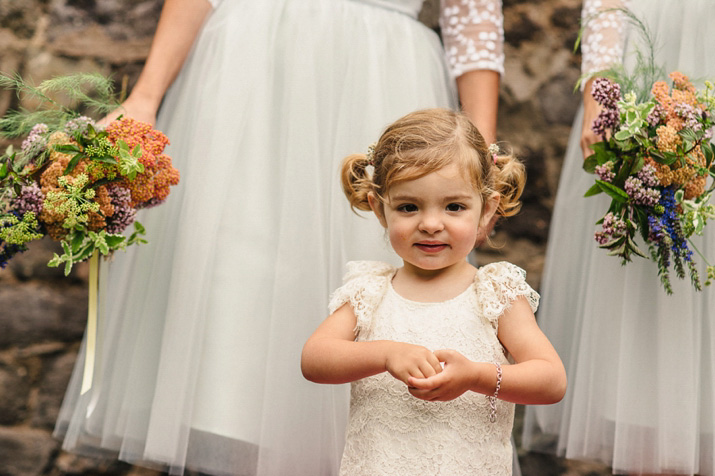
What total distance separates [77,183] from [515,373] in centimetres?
100

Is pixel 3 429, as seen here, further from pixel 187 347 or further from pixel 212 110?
pixel 212 110

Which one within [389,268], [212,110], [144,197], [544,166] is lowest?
[389,268]

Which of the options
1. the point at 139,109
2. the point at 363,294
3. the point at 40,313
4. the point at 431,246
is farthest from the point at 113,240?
the point at 40,313

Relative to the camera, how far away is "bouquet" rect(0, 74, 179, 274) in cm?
156

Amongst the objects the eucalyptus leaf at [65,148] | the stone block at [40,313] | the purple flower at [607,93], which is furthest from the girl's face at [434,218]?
the stone block at [40,313]

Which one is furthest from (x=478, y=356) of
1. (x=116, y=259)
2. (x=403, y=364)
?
(x=116, y=259)

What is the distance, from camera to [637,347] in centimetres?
185

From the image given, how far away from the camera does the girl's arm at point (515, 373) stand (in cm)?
123

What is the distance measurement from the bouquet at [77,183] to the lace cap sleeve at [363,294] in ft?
1.70

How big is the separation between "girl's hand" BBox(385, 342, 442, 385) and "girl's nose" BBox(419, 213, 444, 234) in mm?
256

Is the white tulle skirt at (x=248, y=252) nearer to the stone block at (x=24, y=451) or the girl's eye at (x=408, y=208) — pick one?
the girl's eye at (x=408, y=208)

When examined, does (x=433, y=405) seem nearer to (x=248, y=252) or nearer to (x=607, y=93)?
(x=248, y=252)

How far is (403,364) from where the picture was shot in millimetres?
1266

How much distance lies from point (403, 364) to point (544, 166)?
5.34ft
